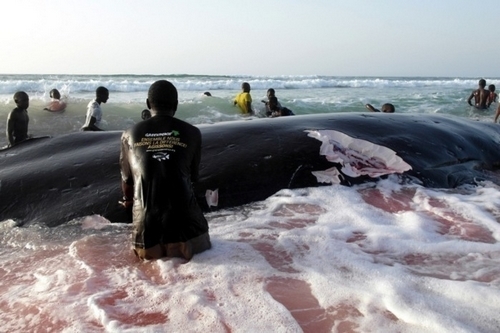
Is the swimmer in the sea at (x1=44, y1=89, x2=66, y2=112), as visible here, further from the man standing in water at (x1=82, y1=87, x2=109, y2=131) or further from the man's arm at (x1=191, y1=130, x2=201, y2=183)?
the man's arm at (x1=191, y1=130, x2=201, y2=183)

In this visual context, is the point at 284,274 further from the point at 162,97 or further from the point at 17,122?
the point at 17,122

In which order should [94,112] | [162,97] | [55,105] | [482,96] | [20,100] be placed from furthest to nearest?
[482,96] → [55,105] → [94,112] → [20,100] → [162,97]

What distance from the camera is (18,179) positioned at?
526 centimetres

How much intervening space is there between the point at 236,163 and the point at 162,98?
1695mm

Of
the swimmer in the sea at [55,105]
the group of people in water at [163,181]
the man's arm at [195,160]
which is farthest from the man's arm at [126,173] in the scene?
the swimmer in the sea at [55,105]

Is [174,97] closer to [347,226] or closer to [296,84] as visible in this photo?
[347,226]

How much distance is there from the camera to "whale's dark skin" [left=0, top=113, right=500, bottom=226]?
4906 mm

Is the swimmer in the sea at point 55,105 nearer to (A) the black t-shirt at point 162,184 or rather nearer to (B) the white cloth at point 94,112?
(B) the white cloth at point 94,112

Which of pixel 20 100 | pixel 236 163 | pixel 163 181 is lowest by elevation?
pixel 236 163

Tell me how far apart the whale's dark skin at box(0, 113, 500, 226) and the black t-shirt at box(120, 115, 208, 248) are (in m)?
1.11

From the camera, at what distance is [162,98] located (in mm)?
3746

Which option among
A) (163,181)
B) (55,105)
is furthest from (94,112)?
(163,181)

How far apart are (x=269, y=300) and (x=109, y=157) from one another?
3102mm

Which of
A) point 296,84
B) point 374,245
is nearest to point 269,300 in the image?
point 374,245
